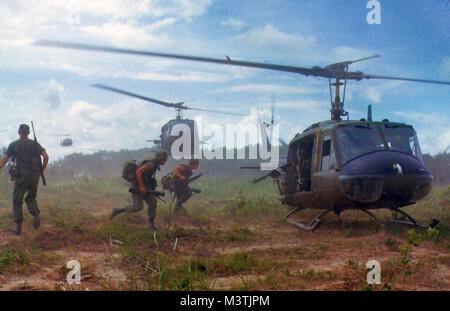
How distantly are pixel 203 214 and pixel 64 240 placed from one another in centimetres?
464

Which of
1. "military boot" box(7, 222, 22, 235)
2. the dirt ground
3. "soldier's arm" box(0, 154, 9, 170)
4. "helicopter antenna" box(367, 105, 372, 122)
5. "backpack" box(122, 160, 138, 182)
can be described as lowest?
the dirt ground

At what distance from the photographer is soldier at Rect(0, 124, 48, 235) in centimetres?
736

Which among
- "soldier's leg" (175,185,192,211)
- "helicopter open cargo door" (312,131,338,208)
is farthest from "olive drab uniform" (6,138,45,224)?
"helicopter open cargo door" (312,131,338,208)

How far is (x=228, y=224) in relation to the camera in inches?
366

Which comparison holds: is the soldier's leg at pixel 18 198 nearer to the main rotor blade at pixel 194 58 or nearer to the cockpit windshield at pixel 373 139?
the main rotor blade at pixel 194 58

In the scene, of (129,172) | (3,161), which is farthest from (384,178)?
(3,161)

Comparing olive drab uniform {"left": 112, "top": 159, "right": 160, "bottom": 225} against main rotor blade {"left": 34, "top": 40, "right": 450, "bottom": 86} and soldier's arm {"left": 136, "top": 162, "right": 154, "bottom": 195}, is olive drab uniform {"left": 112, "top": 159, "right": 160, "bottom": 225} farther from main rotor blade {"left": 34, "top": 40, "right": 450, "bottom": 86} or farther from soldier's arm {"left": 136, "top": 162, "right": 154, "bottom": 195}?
main rotor blade {"left": 34, "top": 40, "right": 450, "bottom": 86}

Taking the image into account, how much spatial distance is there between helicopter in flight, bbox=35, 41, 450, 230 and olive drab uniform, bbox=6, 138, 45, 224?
9.97 ft

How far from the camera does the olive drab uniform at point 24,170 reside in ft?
24.3

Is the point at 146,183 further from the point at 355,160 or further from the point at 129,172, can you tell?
the point at 355,160

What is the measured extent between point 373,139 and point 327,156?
94cm

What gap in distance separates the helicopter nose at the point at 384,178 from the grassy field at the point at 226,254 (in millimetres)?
754
